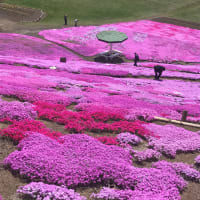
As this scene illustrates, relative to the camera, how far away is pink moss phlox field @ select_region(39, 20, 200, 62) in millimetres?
Answer: 56062

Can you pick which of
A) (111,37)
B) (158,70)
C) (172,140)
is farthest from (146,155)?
(111,37)

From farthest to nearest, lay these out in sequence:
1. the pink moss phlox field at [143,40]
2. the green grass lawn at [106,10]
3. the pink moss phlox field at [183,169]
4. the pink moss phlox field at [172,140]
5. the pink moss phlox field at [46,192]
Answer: the green grass lawn at [106,10], the pink moss phlox field at [143,40], the pink moss phlox field at [172,140], the pink moss phlox field at [183,169], the pink moss phlox field at [46,192]

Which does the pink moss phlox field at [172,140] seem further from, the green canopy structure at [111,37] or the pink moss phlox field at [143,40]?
the pink moss phlox field at [143,40]

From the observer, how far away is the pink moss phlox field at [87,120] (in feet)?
50.2

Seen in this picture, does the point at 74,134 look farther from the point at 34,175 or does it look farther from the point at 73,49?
the point at 73,49

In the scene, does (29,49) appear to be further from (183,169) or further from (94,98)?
(183,169)

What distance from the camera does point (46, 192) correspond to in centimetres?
912

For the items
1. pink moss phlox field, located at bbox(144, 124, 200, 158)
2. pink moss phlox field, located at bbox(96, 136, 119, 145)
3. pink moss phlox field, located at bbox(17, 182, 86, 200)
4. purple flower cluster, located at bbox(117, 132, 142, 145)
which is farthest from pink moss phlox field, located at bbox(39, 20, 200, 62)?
pink moss phlox field, located at bbox(17, 182, 86, 200)

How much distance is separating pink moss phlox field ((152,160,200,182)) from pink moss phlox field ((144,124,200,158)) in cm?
126

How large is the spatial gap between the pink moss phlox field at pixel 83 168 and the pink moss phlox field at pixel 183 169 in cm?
41

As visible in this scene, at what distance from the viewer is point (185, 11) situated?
289 ft

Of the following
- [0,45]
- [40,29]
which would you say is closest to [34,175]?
[0,45]

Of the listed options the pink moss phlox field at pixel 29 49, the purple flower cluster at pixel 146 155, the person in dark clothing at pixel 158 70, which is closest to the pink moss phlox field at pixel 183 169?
the purple flower cluster at pixel 146 155

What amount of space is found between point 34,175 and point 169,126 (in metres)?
9.88
